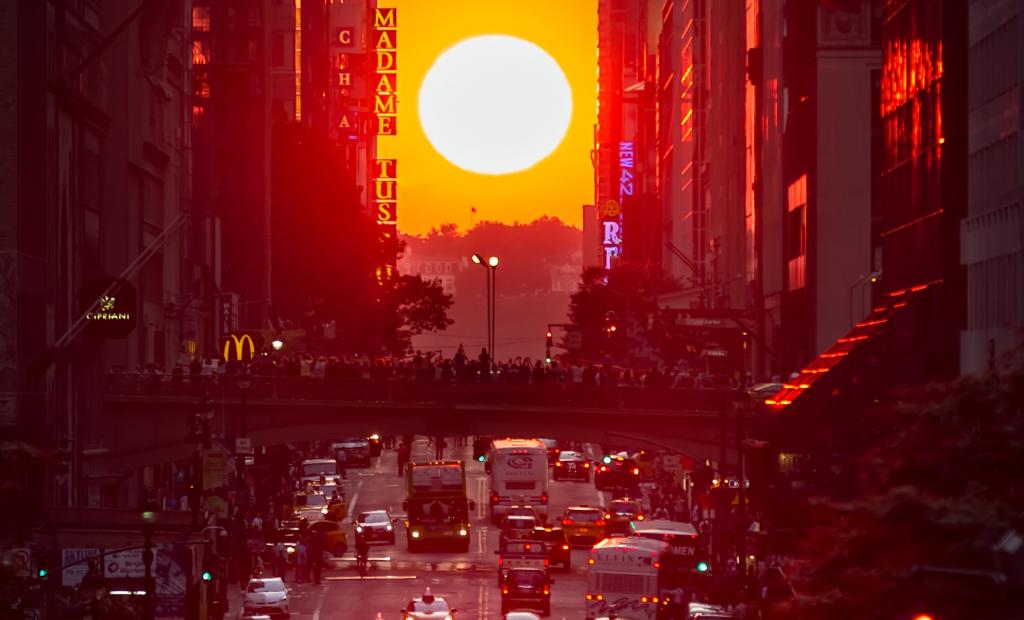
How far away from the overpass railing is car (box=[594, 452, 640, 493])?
3057 cm

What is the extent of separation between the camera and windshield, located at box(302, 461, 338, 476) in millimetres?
103188

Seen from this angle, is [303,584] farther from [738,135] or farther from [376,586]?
[738,135]

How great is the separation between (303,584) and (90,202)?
15.3 metres

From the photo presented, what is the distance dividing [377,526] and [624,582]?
1022 inches

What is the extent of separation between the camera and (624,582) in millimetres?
57656

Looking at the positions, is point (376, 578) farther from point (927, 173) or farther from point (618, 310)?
point (618, 310)

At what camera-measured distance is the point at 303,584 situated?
70688 mm

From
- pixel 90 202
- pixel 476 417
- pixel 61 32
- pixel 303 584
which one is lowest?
pixel 303 584

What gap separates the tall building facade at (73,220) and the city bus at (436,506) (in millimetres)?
10917

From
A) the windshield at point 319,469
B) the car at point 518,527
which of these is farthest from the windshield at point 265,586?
the windshield at point 319,469

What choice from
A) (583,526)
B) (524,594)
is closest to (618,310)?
(583,526)

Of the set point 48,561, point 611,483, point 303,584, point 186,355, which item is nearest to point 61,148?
point 303,584

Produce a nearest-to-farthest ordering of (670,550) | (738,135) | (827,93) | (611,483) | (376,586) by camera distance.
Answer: (670,550) → (376,586) → (827,93) → (611,483) → (738,135)

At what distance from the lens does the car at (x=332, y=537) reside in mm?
78750
